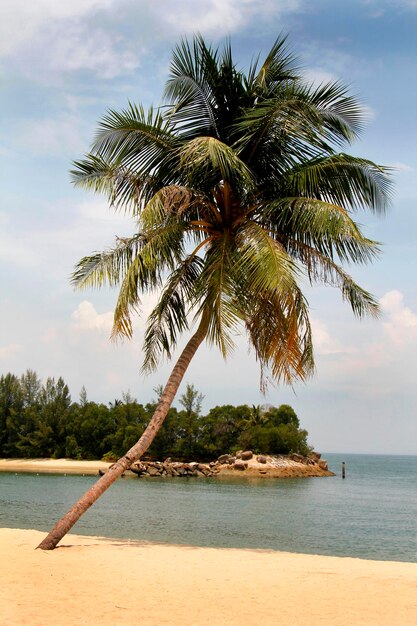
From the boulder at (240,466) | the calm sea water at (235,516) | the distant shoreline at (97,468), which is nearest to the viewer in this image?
the calm sea water at (235,516)

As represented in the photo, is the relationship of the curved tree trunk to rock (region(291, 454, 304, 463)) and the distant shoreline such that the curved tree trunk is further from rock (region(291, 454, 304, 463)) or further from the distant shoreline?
rock (region(291, 454, 304, 463))

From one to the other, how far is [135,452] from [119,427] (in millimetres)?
61256

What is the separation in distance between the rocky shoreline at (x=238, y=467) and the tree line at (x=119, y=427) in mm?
1973

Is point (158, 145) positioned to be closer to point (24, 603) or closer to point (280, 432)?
point (24, 603)

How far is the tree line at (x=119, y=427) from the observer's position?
6931cm

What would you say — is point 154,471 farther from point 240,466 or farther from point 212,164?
point 212,164

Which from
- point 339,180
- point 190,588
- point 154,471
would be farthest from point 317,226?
point 154,471

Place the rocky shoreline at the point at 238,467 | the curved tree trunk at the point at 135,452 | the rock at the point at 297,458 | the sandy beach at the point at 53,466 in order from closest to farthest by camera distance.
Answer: the curved tree trunk at the point at 135,452
the rocky shoreline at the point at 238,467
the sandy beach at the point at 53,466
the rock at the point at 297,458

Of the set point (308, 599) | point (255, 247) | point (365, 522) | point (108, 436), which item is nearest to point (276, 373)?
point (255, 247)

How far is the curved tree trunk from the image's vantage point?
1160 centimetres

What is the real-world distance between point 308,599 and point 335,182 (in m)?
8.59

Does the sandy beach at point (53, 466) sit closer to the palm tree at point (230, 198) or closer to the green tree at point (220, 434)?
the green tree at point (220, 434)

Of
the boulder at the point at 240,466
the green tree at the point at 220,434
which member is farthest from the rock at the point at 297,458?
the boulder at the point at 240,466

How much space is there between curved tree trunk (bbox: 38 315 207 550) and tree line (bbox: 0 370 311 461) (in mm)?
55112
